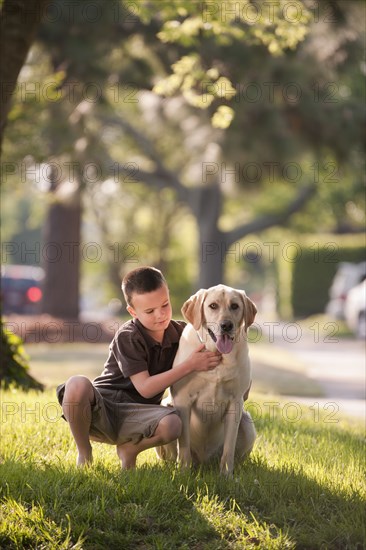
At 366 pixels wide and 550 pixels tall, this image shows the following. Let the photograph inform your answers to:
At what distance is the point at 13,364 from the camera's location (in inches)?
365

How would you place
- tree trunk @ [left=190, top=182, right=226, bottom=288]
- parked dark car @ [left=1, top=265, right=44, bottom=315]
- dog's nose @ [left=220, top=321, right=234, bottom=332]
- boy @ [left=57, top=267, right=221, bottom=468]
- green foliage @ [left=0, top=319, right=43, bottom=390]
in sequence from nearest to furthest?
dog's nose @ [left=220, top=321, right=234, bottom=332], boy @ [left=57, top=267, right=221, bottom=468], green foliage @ [left=0, top=319, right=43, bottom=390], tree trunk @ [left=190, top=182, right=226, bottom=288], parked dark car @ [left=1, top=265, right=44, bottom=315]

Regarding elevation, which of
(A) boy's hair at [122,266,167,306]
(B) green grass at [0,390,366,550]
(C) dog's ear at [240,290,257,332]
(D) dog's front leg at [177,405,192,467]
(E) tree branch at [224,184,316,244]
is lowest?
(B) green grass at [0,390,366,550]

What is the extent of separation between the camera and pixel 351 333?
2358 cm

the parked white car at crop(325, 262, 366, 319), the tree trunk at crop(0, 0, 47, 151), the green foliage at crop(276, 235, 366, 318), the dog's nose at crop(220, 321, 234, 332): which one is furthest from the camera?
the green foliage at crop(276, 235, 366, 318)

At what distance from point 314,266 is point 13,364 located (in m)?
23.0

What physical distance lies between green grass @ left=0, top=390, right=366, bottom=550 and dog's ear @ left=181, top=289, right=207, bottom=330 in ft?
2.79

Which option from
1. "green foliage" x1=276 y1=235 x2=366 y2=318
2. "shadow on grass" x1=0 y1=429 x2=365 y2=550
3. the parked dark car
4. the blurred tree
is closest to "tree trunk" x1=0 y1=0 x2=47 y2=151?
"shadow on grass" x1=0 y1=429 x2=365 y2=550

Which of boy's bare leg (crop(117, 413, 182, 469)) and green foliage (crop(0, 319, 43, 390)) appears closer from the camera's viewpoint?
boy's bare leg (crop(117, 413, 182, 469))

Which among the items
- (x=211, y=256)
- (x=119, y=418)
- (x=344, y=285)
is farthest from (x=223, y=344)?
(x=344, y=285)

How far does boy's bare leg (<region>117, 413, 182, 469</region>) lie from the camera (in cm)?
495

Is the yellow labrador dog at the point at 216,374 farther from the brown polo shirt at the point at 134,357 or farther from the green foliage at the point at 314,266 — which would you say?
the green foliage at the point at 314,266

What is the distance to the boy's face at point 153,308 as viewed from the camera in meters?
5.14

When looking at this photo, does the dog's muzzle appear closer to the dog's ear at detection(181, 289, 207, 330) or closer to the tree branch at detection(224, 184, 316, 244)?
the dog's ear at detection(181, 289, 207, 330)

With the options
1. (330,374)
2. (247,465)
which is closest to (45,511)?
(247,465)
